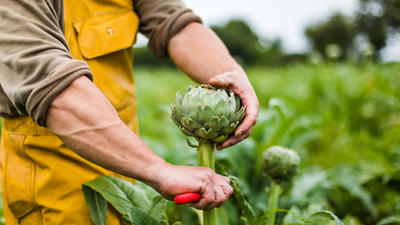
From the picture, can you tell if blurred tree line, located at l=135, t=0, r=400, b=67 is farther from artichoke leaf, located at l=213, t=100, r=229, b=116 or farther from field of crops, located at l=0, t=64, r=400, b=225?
artichoke leaf, located at l=213, t=100, r=229, b=116

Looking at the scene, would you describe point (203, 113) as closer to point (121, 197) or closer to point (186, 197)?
point (186, 197)

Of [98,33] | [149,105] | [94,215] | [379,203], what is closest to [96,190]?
[94,215]

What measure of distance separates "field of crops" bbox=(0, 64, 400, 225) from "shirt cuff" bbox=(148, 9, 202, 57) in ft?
1.74

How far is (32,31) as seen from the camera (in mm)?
878

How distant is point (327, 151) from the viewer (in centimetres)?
306

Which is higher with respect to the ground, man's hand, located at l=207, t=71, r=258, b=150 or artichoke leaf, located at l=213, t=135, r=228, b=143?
man's hand, located at l=207, t=71, r=258, b=150

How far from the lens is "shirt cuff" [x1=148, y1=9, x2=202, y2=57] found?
1359 mm

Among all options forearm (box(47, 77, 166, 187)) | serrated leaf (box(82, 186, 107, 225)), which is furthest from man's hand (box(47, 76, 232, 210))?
serrated leaf (box(82, 186, 107, 225))

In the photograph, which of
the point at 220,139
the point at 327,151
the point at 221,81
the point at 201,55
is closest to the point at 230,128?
the point at 220,139

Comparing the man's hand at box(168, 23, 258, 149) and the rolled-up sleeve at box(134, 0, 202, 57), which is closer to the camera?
the man's hand at box(168, 23, 258, 149)

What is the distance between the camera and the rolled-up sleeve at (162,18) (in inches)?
53.7

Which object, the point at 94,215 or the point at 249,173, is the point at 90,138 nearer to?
the point at 94,215

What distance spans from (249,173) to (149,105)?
2.39 metres

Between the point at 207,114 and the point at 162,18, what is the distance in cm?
60
